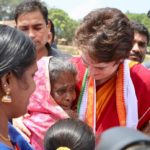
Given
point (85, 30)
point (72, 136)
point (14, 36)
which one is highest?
point (14, 36)

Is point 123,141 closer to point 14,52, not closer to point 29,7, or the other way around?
point 14,52

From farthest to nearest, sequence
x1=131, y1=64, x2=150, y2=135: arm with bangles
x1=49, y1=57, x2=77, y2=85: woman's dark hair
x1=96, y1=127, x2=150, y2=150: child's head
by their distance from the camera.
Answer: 1. x1=49, y1=57, x2=77, y2=85: woman's dark hair
2. x1=131, y1=64, x2=150, y2=135: arm with bangles
3. x1=96, y1=127, x2=150, y2=150: child's head

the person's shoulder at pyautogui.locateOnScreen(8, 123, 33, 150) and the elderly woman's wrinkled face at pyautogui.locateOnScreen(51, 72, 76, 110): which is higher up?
the person's shoulder at pyautogui.locateOnScreen(8, 123, 33, 150)

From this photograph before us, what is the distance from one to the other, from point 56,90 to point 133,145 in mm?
1527

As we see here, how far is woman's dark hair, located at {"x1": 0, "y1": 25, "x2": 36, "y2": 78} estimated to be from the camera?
943 mm

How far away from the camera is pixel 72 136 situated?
1264 mm

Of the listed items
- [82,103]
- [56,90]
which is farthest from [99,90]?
[56,90]

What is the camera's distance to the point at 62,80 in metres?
1.84

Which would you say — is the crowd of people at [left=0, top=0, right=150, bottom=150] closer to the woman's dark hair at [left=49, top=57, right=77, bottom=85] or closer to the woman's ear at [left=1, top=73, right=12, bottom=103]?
the woman's dark hair at [left=49, top=57, right=77, bottom=85]

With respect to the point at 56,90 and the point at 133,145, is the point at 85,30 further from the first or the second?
the point at 133,145

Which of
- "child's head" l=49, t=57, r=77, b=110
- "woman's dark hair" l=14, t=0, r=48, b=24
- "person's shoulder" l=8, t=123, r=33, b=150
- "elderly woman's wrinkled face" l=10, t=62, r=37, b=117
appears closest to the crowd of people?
"child's head" l=49, t=57, r=77, b=110

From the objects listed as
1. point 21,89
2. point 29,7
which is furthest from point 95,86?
point 29,7

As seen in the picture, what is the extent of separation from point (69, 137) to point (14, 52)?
1.47 feet

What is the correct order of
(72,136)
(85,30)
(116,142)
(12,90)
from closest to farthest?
(116,142), (12,90), (72,136), (85,30)
